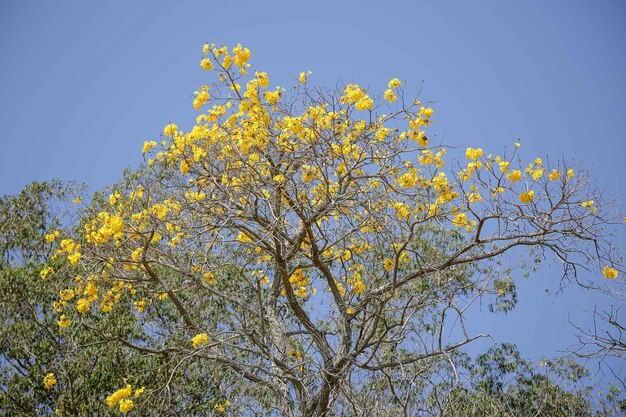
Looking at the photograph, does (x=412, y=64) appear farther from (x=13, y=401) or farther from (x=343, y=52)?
(x=13, y=401)

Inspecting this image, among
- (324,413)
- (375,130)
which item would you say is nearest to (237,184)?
(375,130)

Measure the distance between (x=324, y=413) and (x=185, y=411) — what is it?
238 cm

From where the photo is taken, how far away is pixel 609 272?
5711 mm

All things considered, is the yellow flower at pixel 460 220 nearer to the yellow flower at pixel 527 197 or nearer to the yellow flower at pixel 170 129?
the yellow flower at pixel 527 197

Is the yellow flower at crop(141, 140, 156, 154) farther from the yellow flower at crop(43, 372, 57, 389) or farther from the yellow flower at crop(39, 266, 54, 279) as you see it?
the yellow flower at crop(43, 372, 57, 389)

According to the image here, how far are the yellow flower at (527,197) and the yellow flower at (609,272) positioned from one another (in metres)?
0.77

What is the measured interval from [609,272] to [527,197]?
85 centimetres

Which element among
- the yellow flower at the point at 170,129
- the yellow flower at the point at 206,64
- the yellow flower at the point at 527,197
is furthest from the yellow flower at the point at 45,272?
the yellow flower at the point at 527,197

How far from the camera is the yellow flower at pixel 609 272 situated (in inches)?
225

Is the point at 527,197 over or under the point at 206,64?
under

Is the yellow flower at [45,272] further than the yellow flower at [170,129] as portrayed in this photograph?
Yes

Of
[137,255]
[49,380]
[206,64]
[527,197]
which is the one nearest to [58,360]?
[49,380]

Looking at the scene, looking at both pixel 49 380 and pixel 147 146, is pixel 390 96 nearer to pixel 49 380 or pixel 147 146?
pixel 147 146

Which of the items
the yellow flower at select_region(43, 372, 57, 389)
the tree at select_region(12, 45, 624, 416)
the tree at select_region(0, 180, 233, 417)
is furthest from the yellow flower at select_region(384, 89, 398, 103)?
the yellow flower at select_region(43, 372, 57, 389)
